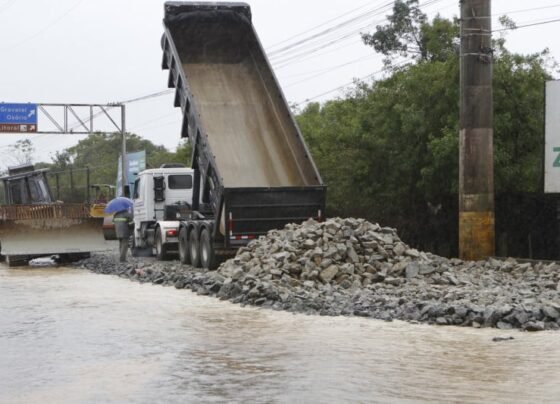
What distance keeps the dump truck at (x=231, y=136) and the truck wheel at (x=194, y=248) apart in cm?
2

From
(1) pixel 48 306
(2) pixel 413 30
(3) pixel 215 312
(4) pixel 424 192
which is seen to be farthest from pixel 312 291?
(2) pixel 413 30

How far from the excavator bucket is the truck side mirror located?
1722 millimetres

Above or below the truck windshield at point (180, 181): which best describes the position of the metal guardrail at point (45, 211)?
below

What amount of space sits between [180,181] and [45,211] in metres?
3.87

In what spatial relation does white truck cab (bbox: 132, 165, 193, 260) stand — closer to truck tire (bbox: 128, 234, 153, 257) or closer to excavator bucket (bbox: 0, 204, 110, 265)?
truck tire (bbox: 128, 234, 153, 257)

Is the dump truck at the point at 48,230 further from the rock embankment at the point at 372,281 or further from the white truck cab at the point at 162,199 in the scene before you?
the rock embankment at the point at 372,281

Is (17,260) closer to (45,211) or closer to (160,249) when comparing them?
(45,211)

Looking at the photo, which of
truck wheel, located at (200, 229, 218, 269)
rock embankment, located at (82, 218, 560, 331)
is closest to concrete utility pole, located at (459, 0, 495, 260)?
rock embankment, located at (82, 218, 560, 331)

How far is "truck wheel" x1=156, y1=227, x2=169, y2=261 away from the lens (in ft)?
81.0

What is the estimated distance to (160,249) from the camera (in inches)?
982

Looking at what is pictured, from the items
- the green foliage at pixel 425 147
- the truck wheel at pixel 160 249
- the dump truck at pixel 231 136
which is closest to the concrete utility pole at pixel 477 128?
the green foliage at pixel 425 147

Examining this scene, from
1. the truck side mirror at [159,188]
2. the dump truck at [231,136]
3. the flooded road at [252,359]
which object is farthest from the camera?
the truck side mirror at [159,188]

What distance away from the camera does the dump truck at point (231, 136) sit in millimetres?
20125

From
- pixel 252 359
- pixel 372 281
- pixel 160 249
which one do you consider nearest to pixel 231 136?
pixel 160 249
